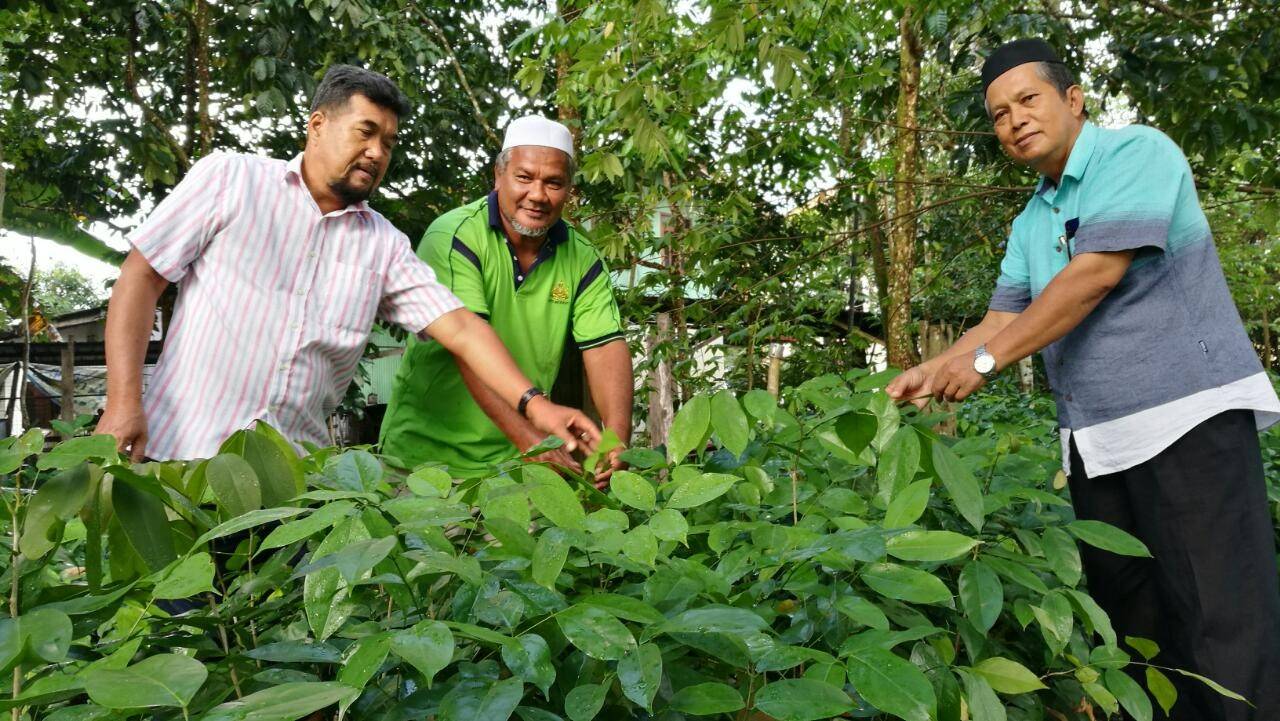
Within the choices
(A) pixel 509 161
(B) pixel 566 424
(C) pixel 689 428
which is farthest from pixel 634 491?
(A) pixel 509 161

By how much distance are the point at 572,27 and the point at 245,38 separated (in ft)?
12.9

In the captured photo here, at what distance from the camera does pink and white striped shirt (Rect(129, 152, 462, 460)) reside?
2232 mm

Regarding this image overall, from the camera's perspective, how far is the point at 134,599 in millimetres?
856

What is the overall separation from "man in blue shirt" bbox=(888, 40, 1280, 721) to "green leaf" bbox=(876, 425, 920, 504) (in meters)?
0.76

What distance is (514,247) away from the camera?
288 cm

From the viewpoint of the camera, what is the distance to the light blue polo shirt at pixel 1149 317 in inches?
79.0

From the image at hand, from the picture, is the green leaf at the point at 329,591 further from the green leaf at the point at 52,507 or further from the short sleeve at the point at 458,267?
the short sleeve at the point at 458,267

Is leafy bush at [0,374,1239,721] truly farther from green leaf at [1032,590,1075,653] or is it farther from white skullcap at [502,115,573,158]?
white skullcap at [502,115,573,158]

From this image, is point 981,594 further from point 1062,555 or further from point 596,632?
point 596,632

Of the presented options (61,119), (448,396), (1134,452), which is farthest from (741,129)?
(61,119)

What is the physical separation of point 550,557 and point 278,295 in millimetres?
1719

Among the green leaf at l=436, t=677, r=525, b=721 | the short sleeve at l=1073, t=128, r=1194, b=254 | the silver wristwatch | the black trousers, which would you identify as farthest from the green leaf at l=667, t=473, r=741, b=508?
the black trousers

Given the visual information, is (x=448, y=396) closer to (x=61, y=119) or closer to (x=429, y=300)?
(x=429, y=300)

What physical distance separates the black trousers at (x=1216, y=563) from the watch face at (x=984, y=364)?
1.50ft
